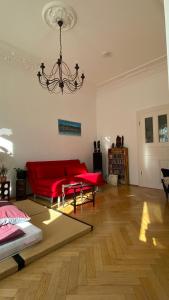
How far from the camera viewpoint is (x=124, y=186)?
5.00 meters

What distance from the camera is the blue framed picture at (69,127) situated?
197 inches

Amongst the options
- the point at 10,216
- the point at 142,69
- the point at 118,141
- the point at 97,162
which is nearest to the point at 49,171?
the point at 97,162

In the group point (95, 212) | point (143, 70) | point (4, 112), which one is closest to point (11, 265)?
point (95, 212)

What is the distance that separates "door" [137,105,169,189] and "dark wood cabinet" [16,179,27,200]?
3.16 metres

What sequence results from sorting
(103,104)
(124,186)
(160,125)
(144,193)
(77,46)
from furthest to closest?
(103,104) → (124,186) → (160,125) → (144,193) → (77,46)

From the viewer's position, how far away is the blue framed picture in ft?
16.5

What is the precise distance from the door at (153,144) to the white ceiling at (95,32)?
4.54 ft

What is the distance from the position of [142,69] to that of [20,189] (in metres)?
4.37

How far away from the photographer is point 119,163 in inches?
211

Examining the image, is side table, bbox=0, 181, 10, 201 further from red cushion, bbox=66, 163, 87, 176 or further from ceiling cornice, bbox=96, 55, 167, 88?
ceiling cornice, bbox=96, 55, 167, 88

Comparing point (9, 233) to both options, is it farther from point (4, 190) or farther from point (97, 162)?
point (97, 162)

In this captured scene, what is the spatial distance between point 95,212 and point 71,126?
2986 millimetres

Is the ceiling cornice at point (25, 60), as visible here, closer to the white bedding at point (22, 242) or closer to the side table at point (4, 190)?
the side table at point (4, 190)

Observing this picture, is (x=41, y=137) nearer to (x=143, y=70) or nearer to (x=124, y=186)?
(x=124, y=186)
